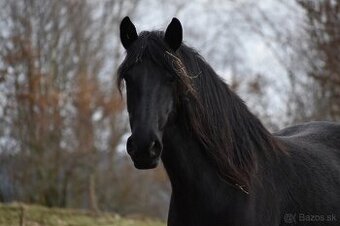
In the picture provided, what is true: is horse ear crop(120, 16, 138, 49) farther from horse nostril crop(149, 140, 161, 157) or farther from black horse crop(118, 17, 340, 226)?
horse nostril crop(149, 140, 161, 157)

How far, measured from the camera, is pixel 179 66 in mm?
4137

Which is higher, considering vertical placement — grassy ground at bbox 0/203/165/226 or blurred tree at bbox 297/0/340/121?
blurred tree at bbox 297/0/340/121

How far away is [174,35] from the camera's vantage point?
427 centimetres

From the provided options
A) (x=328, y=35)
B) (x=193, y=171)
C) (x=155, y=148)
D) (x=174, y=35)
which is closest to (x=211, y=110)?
(x=193, y=171)

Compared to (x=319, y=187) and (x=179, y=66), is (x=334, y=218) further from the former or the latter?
(x=179, y=66)

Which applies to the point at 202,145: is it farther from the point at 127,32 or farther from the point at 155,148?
the point at 127,32

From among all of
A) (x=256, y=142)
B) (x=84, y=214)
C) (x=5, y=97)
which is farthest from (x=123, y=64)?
(x=5, y=97)

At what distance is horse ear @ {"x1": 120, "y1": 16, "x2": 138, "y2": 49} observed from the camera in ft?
14.4

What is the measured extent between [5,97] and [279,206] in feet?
49.3

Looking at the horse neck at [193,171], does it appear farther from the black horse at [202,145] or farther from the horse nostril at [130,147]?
the horse nostril at [130,147]

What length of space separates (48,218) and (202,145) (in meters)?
4.91

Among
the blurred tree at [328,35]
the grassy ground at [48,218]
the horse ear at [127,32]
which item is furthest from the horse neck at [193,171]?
the blurred tree at [328,35]

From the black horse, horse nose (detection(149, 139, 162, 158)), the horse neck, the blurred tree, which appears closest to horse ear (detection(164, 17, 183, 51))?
the black horse

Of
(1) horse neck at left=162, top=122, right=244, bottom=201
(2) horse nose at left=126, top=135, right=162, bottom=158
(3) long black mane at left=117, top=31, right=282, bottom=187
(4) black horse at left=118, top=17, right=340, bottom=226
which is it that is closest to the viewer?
(2) horse nose at left=126, top=135, right=162, bottom=158
